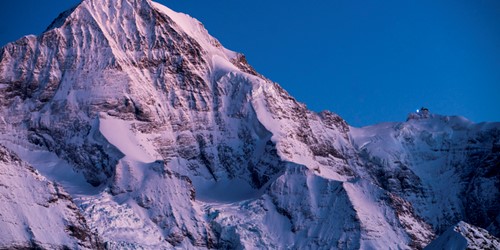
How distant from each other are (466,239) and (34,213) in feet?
135

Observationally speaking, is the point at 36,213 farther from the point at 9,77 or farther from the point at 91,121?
the point at 9,77

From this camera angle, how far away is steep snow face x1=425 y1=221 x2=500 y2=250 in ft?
351

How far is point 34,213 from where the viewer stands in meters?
130

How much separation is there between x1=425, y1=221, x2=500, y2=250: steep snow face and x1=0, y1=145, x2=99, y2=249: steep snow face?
117 ft

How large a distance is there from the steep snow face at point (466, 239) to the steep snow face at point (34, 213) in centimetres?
3576

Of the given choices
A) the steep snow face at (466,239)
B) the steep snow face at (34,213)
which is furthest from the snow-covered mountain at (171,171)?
the steep snow face at (466,239)

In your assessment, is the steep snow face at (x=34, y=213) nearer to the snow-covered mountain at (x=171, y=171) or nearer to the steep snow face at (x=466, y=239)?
the snow-covered mountain at (x=171, y=171)

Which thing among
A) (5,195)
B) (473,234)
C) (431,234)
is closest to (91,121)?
(431,234)

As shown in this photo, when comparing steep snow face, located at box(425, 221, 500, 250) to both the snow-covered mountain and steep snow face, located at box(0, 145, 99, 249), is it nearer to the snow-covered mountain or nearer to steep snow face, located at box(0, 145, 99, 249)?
steep snow face, located at box(0, 145, 99, 249)

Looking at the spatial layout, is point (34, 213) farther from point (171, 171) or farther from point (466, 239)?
point (171, 171)

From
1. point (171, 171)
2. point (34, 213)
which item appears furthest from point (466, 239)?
point (171, 171)

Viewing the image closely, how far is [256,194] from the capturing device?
18638 cm

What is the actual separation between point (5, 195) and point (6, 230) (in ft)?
19.1

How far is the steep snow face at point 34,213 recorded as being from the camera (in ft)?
412
